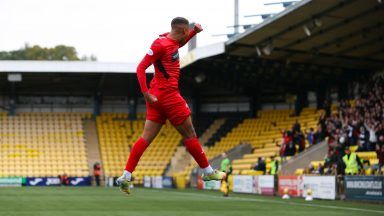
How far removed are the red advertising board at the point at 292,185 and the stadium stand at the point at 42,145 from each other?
20078 mm

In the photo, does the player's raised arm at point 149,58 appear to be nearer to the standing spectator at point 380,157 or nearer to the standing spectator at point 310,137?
the standing spectator at point 380,157

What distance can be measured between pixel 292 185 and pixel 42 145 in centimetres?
2521

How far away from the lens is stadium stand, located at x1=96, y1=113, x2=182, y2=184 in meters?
47.3

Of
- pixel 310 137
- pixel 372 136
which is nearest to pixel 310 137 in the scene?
pixel 310 137

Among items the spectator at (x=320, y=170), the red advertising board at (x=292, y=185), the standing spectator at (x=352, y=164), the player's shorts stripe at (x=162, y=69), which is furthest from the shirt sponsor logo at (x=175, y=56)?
the spectator at (x=320, y=170)

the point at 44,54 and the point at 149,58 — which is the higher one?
the point at 44,54

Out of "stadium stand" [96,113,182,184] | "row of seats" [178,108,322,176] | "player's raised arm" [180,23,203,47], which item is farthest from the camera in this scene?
"stadium stand" [96,113,182,184]

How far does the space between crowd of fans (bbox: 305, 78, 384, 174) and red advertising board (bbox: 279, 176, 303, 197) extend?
3.69 feet

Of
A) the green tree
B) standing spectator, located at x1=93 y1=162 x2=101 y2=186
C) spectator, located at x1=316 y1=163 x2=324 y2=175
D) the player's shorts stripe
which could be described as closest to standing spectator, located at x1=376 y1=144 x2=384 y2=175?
spectator, located at x1=316 y1=163 x2=324 y2=175

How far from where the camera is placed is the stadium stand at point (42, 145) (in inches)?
1836

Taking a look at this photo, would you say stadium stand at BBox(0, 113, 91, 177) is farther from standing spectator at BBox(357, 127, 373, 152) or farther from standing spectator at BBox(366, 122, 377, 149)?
standing spectator at BBox(366, 122, 377, 149)

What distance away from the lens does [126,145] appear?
49500 mm

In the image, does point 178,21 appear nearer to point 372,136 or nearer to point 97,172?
point 372,136

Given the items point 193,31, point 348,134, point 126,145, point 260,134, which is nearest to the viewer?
point 193,31
